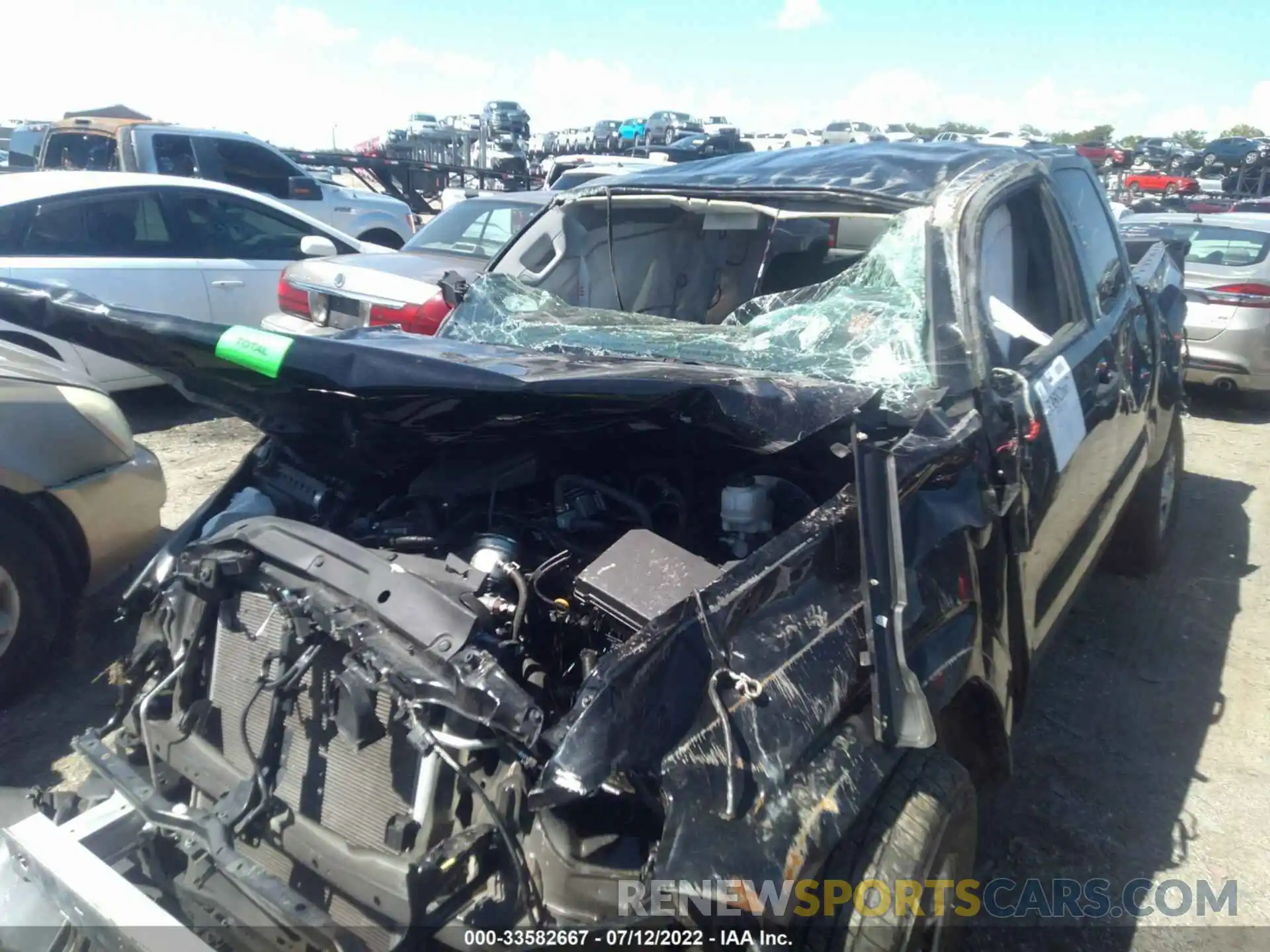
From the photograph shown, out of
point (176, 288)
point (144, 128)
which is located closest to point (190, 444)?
point (176, 288)

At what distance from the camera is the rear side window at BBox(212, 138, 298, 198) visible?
10.3m

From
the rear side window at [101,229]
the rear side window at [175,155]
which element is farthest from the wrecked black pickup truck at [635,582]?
the rear side window at [175,155]

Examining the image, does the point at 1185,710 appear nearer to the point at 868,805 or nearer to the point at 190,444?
the point at 868,805

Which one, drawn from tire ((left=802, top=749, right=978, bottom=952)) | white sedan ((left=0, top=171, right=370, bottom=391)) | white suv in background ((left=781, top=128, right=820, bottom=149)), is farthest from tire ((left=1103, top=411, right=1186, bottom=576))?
white suv in background ((left=781, top=128, right=820, bottom=149))

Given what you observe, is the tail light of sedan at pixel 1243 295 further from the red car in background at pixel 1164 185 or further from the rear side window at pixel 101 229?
the red car in background at pixel 1164 185

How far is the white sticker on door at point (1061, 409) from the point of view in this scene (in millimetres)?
2697

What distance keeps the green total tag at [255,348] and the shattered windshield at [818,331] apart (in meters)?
0.94

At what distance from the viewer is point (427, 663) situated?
195cm

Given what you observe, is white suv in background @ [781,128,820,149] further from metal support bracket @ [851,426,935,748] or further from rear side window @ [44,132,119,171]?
metal support bracket @ [851,426,935,748]

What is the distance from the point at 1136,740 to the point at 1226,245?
6326mm

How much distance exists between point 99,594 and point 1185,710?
4.58 metres

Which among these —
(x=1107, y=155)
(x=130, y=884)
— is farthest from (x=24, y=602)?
(x=1107, y=155)

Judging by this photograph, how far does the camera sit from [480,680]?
1837mm

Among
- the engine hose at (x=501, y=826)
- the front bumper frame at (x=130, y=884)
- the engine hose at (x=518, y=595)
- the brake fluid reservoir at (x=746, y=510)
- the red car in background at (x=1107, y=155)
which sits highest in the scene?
the red car in background at (x=1107, y=155)
